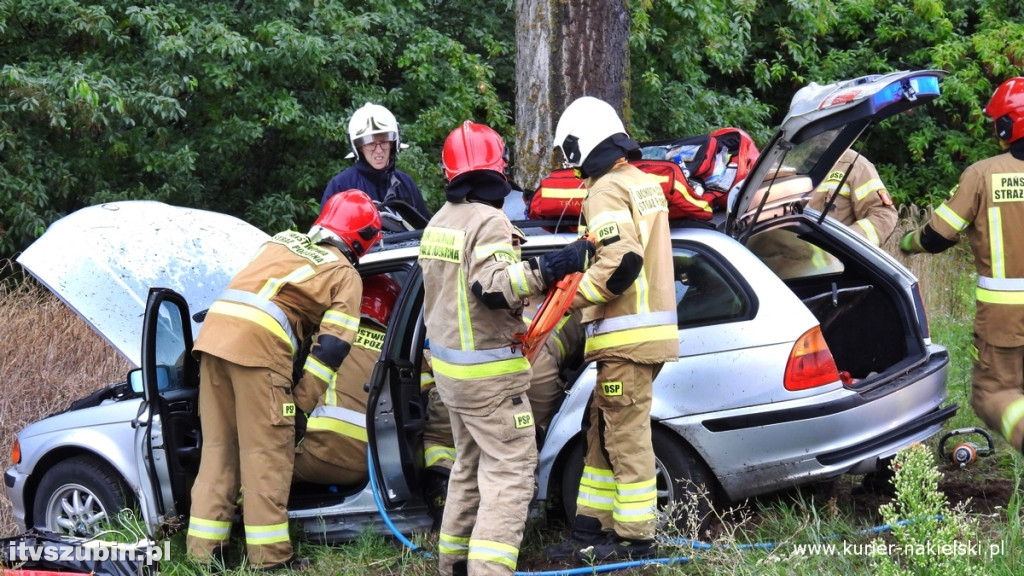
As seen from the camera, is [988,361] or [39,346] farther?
[39,346]

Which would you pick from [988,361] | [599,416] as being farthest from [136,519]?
[988,361]

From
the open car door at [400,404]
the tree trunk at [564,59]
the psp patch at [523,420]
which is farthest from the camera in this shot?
the tree trunk at [564,59]

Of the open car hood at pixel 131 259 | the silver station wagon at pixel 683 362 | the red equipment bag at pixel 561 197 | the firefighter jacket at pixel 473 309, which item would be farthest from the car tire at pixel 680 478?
the open car hood at pixel 131 259

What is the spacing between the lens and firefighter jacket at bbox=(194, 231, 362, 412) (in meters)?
4.53

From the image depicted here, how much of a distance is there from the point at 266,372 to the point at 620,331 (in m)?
1.57

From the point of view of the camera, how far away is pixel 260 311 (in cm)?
460

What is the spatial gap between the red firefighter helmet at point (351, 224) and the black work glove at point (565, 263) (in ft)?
3.84

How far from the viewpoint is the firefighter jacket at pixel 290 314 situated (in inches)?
178

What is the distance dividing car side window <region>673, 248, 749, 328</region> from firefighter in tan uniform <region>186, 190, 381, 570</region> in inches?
55.2

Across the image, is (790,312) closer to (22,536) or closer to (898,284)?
(898,284)

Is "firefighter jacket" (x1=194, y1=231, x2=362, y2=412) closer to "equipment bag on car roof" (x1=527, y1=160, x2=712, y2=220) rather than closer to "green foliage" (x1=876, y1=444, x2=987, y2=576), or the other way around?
"equipment bag on car roof" (x1=527, y1=160, x2=712, y2=220)

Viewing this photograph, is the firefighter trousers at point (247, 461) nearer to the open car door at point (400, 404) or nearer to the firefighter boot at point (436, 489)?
the open car door at point (400, 404)

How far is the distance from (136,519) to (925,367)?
141 inches

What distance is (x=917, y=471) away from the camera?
9.85 feet
